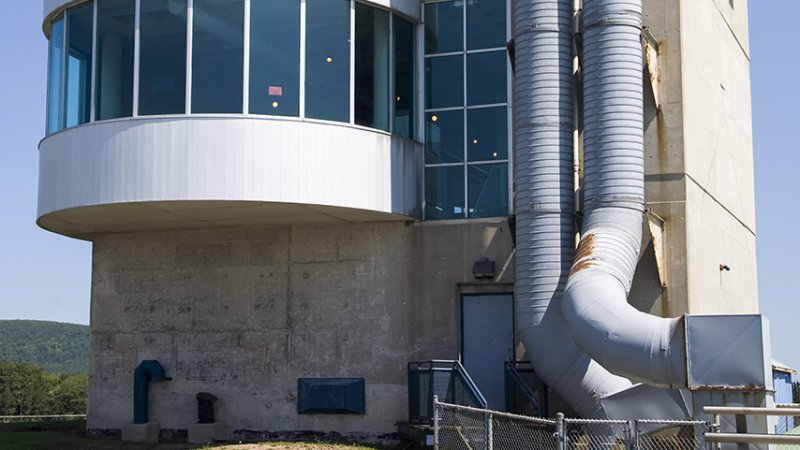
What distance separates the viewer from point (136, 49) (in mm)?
18719

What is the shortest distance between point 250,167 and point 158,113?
5.75 feet

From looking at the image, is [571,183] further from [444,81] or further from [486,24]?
[486,24]

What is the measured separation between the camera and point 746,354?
13.1 m

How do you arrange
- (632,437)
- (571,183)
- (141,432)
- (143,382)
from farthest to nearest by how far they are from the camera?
1. (143,382)
2. (141,432)
3. (571,183)
4. (632,437)

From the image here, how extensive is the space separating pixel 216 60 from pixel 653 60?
7006 mm

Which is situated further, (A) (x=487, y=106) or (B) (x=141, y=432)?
(B) (x=141, y=432)

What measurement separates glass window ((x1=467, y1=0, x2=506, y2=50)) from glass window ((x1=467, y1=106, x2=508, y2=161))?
45.9 inches

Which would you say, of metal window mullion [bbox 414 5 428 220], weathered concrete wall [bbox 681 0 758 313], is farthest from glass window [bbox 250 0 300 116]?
weathered concrete wall [bbox 681 0 758 313]

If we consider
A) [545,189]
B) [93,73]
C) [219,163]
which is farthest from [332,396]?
[93,73]

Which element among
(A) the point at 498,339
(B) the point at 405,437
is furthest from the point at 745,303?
(B) the point at 405,437

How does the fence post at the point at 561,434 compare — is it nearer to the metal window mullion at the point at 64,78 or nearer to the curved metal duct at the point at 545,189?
the curved metal duct at the point at 545,189

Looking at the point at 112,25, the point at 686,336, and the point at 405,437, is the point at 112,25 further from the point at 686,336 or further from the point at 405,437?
the point at 686,336

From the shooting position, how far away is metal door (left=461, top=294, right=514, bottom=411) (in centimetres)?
1969

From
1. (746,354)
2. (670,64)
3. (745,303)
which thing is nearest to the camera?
(746,354)
